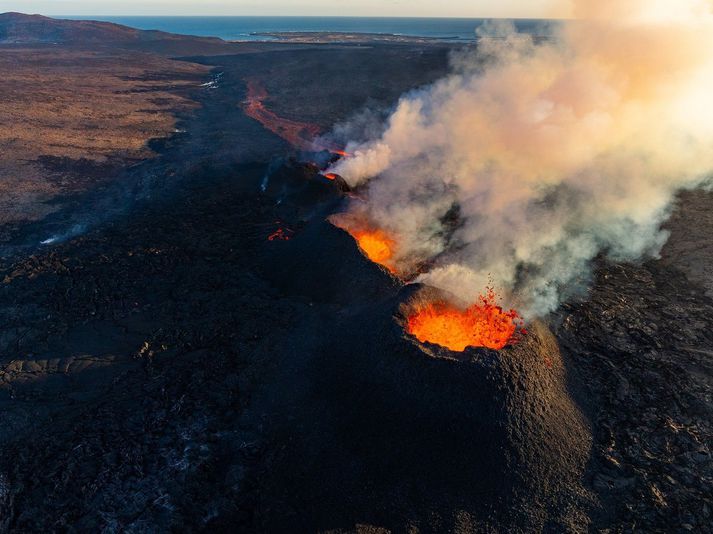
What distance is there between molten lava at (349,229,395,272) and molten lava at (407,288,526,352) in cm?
498

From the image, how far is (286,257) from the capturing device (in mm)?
21609

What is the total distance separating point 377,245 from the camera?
21.3m

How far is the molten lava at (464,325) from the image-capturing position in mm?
14742

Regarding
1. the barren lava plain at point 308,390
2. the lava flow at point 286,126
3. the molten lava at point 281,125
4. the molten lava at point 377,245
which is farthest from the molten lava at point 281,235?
the molten lava at point 281,125

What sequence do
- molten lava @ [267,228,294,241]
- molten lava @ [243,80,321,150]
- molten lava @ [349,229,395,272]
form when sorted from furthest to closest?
molten lava @ [243,80,321,150], molten lava @ [267,228,294,241], molten lava @ [349,229,395,272]

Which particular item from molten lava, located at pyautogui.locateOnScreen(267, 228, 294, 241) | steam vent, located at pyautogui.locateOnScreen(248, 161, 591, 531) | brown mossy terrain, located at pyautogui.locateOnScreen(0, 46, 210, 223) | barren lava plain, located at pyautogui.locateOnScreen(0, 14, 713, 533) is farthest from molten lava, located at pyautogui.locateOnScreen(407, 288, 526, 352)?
brown mossy terrain, located at pyautogui.locateOnScreen(0, 46, 210, 223)

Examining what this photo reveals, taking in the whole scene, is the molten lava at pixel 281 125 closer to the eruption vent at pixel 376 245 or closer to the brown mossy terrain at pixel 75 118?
the brown mossy terrain at pixel 75 118

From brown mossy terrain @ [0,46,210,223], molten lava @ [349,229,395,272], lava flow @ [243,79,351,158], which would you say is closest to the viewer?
molten lava @ [349,229,395,272]

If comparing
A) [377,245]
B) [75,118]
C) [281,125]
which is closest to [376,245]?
[377,245]

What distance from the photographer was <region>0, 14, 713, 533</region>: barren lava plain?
38.0 ft

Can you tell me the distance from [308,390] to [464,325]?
589cm

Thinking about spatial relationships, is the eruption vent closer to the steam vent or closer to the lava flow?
the steam vent

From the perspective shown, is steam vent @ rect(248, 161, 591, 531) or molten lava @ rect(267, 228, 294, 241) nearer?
steam vent @ rect(248, 161, 591, 531)

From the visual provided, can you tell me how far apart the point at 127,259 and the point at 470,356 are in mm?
18327
